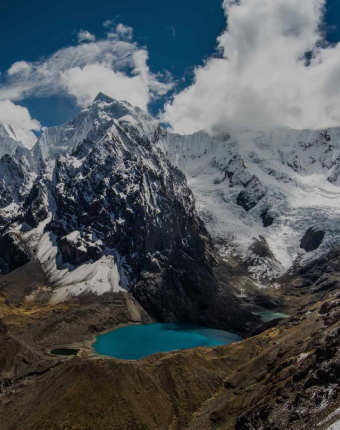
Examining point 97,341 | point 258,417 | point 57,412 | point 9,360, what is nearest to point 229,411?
point 258,417

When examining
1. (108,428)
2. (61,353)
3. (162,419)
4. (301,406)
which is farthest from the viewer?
(61,353)

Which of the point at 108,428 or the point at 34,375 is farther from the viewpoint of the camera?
the point at 34,375

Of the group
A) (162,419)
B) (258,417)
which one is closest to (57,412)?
(162,419)

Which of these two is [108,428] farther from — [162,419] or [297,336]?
[297,336]

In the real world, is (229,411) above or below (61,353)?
below

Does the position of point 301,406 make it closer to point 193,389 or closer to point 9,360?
point 193,389

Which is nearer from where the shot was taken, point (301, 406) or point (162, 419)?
point (301, 406)

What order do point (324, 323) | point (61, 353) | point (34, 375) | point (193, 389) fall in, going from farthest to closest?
point (61, 353) → point (34, 375) → point (324, 323) → point (193, 389)

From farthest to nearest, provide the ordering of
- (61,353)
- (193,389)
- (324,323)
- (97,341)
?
(97,341) → (61,353) → (324,323) → (193,389)

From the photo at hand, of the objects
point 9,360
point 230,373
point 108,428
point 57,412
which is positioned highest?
point 9,360
